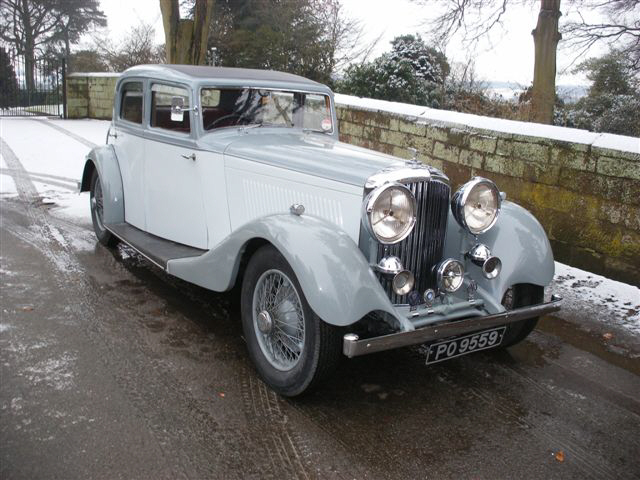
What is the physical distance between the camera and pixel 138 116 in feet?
16.1

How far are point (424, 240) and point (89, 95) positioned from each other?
15.8 meters

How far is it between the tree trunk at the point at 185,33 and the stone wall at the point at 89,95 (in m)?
4.99

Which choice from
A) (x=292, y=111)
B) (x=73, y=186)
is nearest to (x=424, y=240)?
(x=292, y=111)

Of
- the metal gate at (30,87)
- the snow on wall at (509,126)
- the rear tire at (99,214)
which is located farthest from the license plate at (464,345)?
the metal gate at (30,87)

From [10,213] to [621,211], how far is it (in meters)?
6.45

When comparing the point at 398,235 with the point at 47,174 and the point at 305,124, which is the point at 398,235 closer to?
the point at 305,124

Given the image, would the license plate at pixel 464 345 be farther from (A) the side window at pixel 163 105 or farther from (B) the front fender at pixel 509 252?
(A) the side window at pixel 163 105

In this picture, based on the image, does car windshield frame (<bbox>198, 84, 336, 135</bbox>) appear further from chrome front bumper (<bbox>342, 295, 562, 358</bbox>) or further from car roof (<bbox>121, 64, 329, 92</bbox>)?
chrome front bumper (<bbox>342, 295, 562, 358</bbox>)

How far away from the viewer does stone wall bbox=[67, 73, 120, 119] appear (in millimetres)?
16109

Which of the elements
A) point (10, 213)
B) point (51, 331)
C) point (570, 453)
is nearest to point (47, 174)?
point (10, 213)

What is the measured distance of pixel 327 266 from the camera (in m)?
2.79

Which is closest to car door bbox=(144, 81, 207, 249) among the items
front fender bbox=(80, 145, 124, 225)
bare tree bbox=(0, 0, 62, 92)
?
front fender bbox=(80, 145, 124, 225)

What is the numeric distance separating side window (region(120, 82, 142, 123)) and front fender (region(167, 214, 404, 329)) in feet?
7.53

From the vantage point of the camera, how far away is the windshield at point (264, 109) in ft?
13.9
